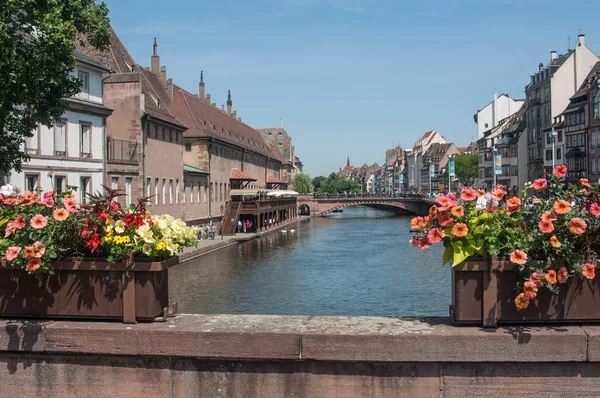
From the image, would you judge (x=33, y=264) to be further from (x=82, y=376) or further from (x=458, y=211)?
(x=458, y=211)

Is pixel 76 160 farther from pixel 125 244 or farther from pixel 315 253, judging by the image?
pixel 125 244

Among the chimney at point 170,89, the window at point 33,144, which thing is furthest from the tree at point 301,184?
the window at point 33,144

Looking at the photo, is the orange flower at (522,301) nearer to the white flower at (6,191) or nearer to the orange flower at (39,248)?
the orange flower at (39,248)

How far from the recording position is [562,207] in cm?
495

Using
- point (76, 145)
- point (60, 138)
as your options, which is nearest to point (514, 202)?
point (60, 138)

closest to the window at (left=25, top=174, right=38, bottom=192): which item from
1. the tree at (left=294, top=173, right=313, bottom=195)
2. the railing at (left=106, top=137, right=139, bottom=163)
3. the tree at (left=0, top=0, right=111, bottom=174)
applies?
the railing at (left=106, top=137, right=139, bottom=163)

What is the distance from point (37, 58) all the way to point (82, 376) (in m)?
14.8

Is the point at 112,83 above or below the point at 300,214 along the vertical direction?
above

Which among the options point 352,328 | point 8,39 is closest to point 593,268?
point 352,328

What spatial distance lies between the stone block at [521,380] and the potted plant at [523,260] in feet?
1.09

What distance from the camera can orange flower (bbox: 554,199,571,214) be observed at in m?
4.92

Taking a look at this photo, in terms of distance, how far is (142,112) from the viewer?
4278 cm

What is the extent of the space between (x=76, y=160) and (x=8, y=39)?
1656cm

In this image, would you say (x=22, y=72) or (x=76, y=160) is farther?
(x=76, y=160)
